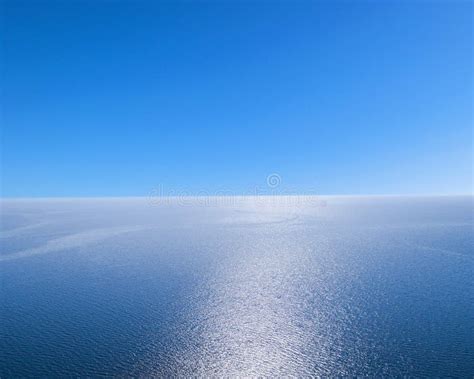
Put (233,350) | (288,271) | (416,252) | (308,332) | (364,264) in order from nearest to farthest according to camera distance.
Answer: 1. (233,350)
2. (308,332)
3. (288,271)
4. (364,264)
5. (416,252)

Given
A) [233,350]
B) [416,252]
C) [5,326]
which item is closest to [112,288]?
[5,326]

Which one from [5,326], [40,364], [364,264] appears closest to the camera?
[40,364]

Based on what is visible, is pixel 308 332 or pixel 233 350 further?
pixel 308 332

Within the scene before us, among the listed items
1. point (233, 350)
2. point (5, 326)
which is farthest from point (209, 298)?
point (5, 326)

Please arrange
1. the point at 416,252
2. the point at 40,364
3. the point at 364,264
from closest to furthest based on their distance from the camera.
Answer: the point at 40,364 → the point at 364,264 → the point at 416,252

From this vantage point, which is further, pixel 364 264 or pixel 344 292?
pixel 364 264

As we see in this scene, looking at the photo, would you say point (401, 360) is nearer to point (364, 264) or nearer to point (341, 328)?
point (341, 328)

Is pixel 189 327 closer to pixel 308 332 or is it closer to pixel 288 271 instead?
pixel 308 332

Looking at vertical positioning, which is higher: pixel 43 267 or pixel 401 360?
pixel 43 267

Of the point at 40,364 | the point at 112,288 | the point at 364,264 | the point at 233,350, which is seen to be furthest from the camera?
the point at 364,264
